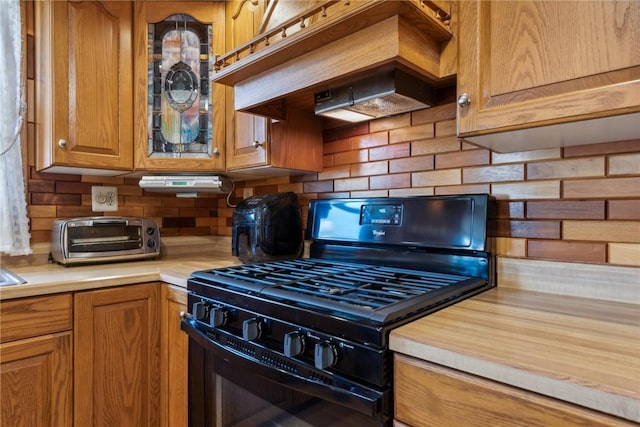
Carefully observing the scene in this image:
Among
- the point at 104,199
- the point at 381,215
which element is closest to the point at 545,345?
the point at 381,215

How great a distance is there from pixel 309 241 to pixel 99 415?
3.31 ft

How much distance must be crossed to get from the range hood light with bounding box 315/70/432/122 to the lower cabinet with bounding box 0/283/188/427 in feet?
2.74

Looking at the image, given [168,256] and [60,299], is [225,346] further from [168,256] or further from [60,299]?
[168,256]

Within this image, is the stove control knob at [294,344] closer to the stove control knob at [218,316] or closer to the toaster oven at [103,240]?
the stove control knob at [218,316]

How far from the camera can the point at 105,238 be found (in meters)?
1.70

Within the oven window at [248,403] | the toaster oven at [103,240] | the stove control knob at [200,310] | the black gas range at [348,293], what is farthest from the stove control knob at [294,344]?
the toaster oven at [103,240]

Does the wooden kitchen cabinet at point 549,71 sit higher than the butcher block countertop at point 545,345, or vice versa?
the wooden kitchen cabinet at point 549,71

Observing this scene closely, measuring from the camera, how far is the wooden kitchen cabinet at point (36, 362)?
116 cm

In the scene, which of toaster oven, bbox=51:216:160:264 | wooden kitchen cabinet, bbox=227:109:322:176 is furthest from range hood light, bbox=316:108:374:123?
toaster oven, bbox=51:216:160:264

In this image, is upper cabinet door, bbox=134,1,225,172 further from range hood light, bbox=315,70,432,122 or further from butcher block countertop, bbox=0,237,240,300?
range hood light, bbox=315,70,432,122

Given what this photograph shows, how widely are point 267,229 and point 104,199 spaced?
92 centimetres

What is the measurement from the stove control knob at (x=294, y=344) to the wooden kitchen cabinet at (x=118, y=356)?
0.84 m

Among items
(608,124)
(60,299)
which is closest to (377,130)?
Result: (608,124)

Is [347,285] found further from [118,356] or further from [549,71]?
[118,356]
